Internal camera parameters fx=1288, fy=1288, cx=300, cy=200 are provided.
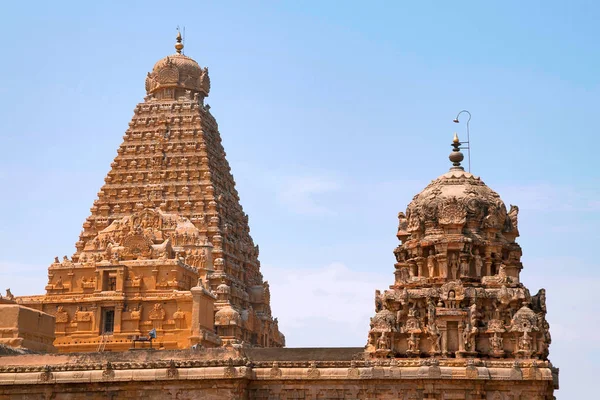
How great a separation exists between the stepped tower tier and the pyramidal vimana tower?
26238 millimetres

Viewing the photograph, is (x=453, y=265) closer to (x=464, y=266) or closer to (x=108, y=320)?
(x=464, y=266)

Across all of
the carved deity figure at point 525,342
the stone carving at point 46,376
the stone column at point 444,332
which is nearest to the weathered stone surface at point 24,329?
the stone carving at point 46,376

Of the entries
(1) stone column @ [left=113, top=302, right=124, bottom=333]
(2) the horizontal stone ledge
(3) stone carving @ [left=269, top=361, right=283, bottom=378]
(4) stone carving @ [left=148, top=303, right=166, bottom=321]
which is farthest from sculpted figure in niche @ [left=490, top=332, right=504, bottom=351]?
(1) stone column @ [left=113, top=302, right=124, bottom=333]

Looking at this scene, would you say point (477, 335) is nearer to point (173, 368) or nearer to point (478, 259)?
point (478, 259)

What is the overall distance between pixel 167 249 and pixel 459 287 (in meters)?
35.7

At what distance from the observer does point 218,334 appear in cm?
9412

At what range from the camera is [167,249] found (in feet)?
307

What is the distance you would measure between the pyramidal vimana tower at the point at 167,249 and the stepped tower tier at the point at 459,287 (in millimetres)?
26238

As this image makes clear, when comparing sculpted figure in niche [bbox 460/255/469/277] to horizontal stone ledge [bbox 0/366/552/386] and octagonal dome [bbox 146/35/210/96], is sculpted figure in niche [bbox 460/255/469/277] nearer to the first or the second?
horizontal stone ledge [bbox 0/366/552/386]

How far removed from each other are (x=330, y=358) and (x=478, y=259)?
29.3 ft

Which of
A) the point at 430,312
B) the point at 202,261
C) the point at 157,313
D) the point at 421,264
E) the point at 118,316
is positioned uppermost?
the point at 202,261

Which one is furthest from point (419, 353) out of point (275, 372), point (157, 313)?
point (157, 313)

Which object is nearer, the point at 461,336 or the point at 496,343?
the point at 496,343

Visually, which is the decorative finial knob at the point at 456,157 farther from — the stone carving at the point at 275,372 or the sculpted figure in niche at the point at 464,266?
the stone carving at the point at 275,372
